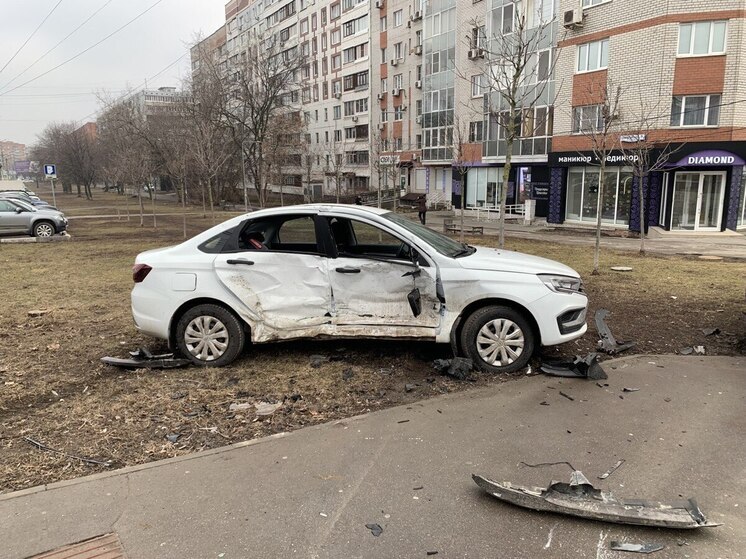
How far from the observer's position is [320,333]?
560cm

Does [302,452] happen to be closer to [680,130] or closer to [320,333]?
[320,333]

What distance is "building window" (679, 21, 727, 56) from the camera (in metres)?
23.5

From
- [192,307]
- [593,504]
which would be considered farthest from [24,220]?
[593,504]

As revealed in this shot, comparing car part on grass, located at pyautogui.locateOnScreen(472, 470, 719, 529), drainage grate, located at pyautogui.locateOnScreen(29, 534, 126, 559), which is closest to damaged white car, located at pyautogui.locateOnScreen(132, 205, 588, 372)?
car part on grass, located at pyautogui.locateOnScreen(472, 470, 719, 529)

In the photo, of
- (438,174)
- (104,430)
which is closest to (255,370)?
(104,430)

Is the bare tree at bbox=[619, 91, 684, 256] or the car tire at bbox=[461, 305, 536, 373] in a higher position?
the bare tree at bbox=[619, 91, 684, 256]

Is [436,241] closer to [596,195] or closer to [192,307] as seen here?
[192,307]

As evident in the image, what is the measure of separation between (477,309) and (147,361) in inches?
135

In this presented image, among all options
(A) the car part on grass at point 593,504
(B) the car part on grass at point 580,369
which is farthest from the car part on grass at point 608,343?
(A) the car part on grass at point 593,504

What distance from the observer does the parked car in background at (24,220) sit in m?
21.3

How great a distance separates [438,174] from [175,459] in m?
42.2

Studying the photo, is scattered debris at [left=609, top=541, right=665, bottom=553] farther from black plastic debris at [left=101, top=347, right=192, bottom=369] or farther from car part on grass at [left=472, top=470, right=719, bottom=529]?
black plastic debris at [left=101, top=347, right=192, bottom=369]

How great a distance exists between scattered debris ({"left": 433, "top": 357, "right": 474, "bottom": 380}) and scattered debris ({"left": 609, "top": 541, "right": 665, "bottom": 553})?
244 cm

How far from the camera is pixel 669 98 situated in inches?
953
